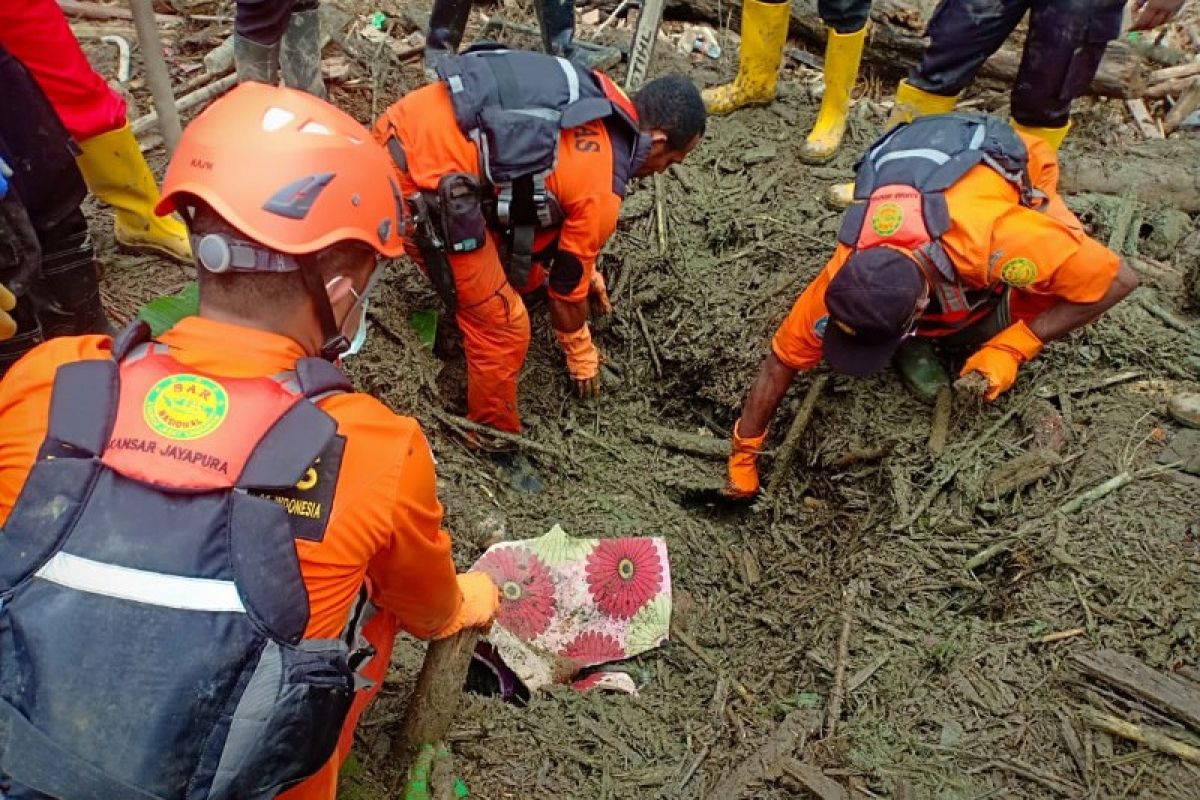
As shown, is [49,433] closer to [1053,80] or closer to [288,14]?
[288,14]

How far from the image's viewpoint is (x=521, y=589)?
3510mm

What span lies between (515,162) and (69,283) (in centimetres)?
181

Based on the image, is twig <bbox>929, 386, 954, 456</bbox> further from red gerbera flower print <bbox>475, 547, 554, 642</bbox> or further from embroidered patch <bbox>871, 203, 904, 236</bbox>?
red gerbera flower print <bbox>475, 547, 554, 642</bbox>

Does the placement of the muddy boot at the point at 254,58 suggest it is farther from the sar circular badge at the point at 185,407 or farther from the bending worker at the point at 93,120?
the sar circular badge at the point at 185,407

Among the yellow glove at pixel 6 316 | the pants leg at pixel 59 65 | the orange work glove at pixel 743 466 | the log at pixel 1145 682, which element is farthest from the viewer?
the orange work glove at pixel 743 466

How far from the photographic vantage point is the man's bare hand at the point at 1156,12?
3.97 meters

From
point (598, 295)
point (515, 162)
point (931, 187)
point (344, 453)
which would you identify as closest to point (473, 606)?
point (344, 453)

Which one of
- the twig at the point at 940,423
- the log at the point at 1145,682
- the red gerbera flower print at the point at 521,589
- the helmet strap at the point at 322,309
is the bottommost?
the red gerbera flower print at the point at 521,589

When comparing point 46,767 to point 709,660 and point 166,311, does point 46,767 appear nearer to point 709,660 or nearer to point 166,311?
point 166,311

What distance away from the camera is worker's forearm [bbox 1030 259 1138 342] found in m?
3.41

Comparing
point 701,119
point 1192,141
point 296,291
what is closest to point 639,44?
point 701,119

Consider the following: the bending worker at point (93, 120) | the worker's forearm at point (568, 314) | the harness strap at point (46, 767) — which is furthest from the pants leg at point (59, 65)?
the harness strap at point (46, 767)

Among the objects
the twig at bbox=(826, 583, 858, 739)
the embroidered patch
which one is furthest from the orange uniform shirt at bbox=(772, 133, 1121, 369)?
the twig at bbox=(826, 583, 858, 739)

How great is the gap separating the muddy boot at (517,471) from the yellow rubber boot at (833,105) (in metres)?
2.41
